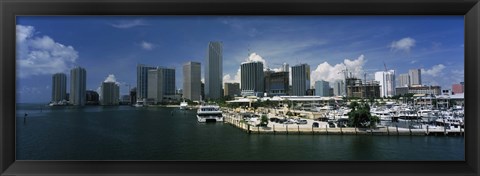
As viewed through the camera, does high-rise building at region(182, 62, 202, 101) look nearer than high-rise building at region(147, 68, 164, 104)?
Yes

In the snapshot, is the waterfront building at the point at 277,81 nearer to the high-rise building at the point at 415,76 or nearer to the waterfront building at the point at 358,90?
the waterfront building at the point at 358,90

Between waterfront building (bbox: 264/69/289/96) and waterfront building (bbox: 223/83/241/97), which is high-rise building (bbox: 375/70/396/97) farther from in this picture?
waterfront building (bbox: 223/83/241/97)

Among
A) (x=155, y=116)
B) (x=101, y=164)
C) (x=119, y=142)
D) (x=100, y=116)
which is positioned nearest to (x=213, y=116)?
(x=155, y=116)

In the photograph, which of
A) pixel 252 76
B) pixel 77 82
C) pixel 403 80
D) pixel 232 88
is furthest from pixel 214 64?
pixel 403 80

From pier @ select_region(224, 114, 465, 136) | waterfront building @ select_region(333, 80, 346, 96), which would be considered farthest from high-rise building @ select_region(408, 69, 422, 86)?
pier @ select_region(224, 114, 465, 136)
